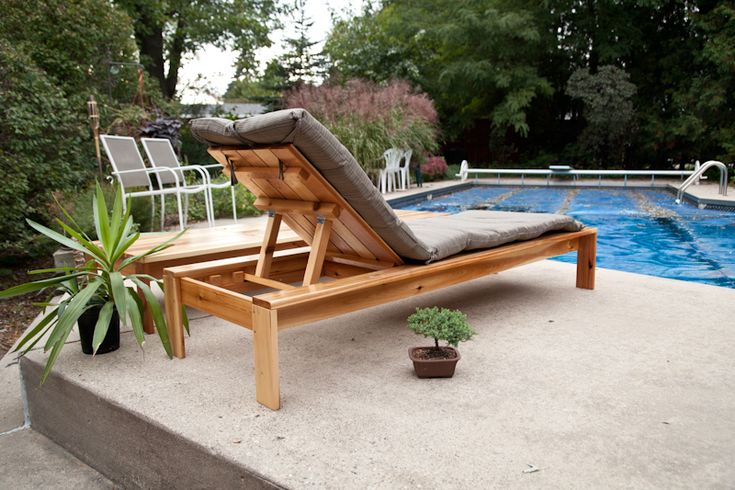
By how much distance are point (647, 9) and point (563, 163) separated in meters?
4.31

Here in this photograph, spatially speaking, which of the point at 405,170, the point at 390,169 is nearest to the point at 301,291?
the point at 390,169

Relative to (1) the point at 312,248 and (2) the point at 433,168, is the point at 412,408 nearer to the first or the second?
(1) the point at 312,248

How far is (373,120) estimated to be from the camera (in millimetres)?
9289

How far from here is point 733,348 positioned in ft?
7.70

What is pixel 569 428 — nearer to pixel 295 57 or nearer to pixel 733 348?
pixel 733 348

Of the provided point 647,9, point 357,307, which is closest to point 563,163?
point 647,9

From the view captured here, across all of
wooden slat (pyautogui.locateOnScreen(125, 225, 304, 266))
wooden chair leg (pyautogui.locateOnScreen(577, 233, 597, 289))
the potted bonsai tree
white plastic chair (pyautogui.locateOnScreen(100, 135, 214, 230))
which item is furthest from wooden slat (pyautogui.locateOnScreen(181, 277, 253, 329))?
white plastic chair (pyautogui.locateOnScreen(100, 135, 214, 230))

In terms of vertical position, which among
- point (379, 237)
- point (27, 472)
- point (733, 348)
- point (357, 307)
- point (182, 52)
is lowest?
point (27, 472)

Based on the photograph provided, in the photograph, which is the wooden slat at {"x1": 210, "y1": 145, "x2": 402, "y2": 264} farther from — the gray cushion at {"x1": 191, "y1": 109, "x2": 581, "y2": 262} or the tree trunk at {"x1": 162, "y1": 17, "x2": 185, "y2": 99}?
the tree trunk at {"x1": 162, "y1": 17, "x2": 185, "y2": 99}

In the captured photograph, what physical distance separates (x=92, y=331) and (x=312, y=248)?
0.92 m

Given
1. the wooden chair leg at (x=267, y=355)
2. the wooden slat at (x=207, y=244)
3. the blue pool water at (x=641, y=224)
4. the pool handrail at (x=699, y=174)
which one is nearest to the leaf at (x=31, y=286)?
the wooden slat at (x=207, y=244)

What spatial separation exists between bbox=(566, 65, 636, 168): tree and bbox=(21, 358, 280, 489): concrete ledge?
45.3ft

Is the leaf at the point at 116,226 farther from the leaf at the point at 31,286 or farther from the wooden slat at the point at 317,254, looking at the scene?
the wooden slat at the point at 317,254

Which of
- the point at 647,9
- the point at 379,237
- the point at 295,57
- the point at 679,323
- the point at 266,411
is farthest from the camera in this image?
the point at 295,57
